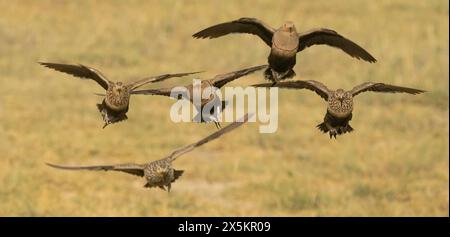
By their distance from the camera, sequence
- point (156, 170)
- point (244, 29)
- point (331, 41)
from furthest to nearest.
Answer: point (244, 29), point (156, 170), point (331, 41)

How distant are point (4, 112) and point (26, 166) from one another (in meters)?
4.20

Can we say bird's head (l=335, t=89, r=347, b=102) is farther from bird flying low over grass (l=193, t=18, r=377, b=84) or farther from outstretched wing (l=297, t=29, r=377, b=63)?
outstretched wing (l=297, t=29, r=377, b=63)

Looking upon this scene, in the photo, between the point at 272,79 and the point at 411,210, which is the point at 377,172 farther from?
the point at 272,79

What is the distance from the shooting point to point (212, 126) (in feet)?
98.4

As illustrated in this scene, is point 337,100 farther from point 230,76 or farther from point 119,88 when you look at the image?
point 119,88

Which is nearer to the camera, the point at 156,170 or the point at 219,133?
the point at 219,133

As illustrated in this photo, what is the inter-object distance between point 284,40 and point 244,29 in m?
0.87

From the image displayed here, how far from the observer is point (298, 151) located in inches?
1123

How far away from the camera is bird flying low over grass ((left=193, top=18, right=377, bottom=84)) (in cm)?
991

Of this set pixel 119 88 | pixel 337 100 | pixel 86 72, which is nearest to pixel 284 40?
pixel 337 100

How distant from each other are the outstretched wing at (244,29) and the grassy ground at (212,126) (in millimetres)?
11469

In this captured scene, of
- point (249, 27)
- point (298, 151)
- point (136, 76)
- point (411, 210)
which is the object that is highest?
point (136, 76)

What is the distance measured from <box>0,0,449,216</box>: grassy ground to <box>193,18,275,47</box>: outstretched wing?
11469 millimetres
